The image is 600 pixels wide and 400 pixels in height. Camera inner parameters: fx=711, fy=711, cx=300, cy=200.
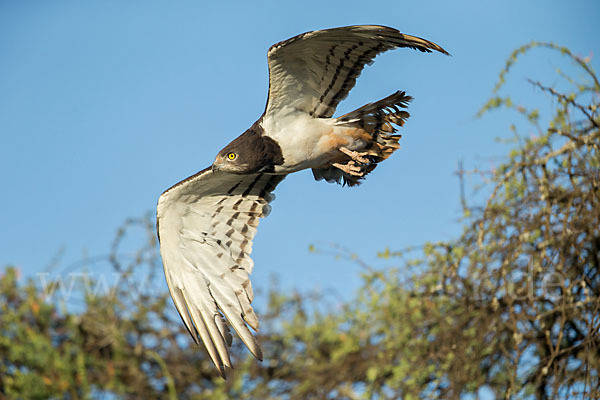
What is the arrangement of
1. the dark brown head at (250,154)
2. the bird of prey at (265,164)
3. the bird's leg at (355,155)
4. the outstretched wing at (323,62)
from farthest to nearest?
the bird's leg at (355,155), the dark brown head at (250,154), the bird of prey at (265,164), the outstretched wing at (323,62)

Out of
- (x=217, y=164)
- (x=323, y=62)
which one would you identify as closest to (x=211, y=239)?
(x=217, y=164)

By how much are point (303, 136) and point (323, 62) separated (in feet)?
1.50

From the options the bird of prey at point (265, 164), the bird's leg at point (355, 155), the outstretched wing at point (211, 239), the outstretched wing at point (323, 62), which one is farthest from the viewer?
the outstretched wing at point (211, 239)

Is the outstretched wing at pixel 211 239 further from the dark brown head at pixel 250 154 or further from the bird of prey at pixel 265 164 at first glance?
the dark brown head at pixel 250 154

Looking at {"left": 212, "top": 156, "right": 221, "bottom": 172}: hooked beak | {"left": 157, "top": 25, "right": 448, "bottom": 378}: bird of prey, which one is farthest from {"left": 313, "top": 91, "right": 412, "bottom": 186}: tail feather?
{"left": 212, "top": 156, "right": 221, "bottom": 172}: hooked beak

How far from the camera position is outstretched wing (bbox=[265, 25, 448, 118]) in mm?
3723

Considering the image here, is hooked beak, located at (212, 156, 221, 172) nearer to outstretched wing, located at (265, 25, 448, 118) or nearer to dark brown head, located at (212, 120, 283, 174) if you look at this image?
dark brown head, located at (212, 120, 283, 174)

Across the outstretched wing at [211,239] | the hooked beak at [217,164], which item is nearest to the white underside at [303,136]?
the hooked beak at [217,164]

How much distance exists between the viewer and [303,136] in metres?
4.25

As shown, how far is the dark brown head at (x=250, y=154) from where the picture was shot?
13.8 feet

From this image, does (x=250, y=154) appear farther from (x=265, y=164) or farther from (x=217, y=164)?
(x=217, y=164)

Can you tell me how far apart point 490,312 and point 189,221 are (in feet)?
6.94

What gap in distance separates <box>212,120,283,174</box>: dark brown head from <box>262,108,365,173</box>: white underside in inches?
1.7

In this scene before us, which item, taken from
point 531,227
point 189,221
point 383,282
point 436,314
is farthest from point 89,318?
point 531,227
